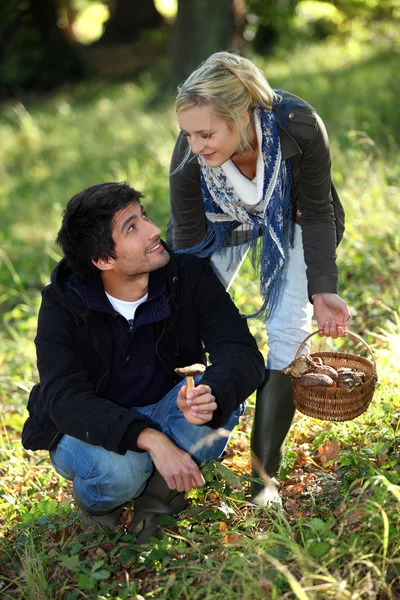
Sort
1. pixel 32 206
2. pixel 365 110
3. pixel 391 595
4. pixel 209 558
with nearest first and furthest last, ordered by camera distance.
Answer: pixel 391 595
pixel 209 558
pixel 365 110
pixel 32 206

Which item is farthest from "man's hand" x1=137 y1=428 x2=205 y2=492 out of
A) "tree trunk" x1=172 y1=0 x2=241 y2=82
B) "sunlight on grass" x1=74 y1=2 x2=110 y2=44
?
"sunlight on grass" x1=74 y1=2 x2=110 y2=44

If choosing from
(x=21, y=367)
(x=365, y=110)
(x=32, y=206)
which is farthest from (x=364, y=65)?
(x=21, y=367)

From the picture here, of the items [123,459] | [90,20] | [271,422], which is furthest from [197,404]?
[90,20]

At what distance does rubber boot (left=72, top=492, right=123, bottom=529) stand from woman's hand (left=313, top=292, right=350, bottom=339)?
1139 millimetres

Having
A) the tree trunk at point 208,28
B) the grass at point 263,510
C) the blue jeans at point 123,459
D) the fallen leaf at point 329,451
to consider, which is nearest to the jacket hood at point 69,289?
the blue jeans at point 123,459

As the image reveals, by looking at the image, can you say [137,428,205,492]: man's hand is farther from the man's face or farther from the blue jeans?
the man's face

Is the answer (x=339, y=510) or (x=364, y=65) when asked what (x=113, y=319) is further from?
(x=364, y=65)

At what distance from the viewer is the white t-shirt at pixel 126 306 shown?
3.04 metres

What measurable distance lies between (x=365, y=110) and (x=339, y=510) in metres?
6.32

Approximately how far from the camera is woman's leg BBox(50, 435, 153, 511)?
2.85 m

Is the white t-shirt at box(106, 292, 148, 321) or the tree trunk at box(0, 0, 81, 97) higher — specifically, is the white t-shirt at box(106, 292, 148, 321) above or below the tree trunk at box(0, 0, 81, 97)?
above

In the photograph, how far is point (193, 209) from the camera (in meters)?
3.32

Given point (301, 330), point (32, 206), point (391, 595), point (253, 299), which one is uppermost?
point (301, 330)

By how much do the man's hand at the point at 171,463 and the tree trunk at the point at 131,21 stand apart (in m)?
17.7
